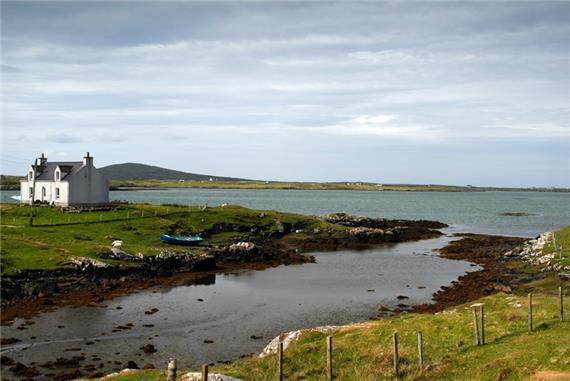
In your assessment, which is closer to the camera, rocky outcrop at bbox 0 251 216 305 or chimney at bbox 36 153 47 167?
rocky outcrop at bbox 0 251 216 305

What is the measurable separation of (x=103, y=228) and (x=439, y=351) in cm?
6026

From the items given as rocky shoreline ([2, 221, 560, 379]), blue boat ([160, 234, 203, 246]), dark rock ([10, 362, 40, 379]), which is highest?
blue boat ([160, 234, 203, 246])

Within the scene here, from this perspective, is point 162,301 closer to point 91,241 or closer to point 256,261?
point 91,241

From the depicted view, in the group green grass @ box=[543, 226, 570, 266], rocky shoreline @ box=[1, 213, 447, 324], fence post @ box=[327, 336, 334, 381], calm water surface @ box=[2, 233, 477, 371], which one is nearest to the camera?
fence post @ box=[327, 336, 334, 381]

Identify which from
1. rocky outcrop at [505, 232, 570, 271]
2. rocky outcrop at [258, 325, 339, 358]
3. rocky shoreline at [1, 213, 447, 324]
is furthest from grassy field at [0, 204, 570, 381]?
rocky outcrop at [505, 232, 570, 271]

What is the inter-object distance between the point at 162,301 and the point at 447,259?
2033 inches

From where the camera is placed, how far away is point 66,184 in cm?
8831

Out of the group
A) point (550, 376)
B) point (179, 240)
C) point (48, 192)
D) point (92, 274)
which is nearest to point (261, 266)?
point (179, 240)

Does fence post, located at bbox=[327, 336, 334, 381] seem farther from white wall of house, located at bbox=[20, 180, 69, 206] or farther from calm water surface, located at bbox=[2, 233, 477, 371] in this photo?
white wall of house, located at bbox=[20, 180, 69, 206]

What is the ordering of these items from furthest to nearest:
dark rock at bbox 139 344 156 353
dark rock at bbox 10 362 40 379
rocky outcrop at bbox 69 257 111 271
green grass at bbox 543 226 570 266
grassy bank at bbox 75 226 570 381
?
green grass at bbox 543 226 570 266
rocky outcrop at bbox 69 257 111 271
dark rock at bbox 139 344 156 353
dark rock at bbox 10 362 40 379
grassy bank at bbox 75 226 570 381

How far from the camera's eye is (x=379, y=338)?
29.5 m

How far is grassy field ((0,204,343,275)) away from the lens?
5626 cm

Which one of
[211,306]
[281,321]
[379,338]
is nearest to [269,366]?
[379,338]

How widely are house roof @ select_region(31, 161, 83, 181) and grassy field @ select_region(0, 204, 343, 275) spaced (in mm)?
8757
